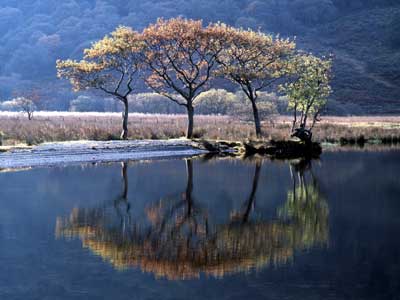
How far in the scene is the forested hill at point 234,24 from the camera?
14975 centimetres

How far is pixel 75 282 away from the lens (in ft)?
50.2

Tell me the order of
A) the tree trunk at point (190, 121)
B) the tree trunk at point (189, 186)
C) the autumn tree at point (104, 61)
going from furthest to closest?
the tree trunk at point (190, 121), the autumn tree at point (104, 61), the tree trunk at point (189, 186)

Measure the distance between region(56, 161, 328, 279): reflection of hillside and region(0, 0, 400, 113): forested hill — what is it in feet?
384

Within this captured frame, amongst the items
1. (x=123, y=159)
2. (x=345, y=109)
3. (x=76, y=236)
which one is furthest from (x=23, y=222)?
(x=345, y=109)

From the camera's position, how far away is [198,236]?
20.3 meters

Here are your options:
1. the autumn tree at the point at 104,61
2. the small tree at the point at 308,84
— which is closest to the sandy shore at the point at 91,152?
the autumn tree at the point at 104,61

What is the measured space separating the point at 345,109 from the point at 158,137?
7314 cm

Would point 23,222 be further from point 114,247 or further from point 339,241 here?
point 339,241

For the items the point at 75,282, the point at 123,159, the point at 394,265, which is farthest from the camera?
the point at 123,159

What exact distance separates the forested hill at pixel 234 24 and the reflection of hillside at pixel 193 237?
384ft

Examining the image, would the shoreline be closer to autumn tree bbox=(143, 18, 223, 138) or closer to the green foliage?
the green foliage

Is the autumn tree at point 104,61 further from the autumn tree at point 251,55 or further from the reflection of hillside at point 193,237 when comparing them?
the reflection of hillside at point 193,237

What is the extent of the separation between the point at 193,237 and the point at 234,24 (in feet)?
516

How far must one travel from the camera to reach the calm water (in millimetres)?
15078
